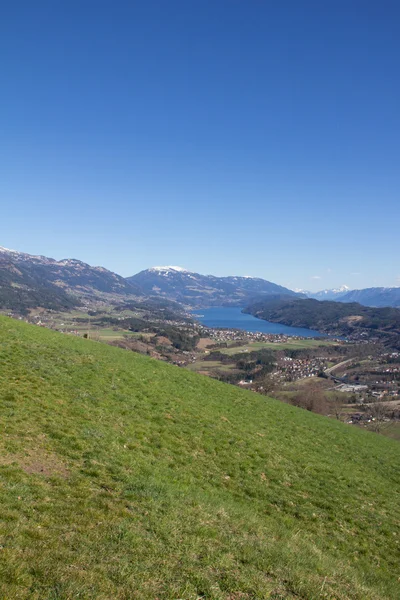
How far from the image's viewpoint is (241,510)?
33.5 ft

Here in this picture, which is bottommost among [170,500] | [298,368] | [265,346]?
[298,368]

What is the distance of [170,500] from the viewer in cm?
937

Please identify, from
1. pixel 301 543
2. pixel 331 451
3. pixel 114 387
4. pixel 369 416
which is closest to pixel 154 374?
pixel 114 387

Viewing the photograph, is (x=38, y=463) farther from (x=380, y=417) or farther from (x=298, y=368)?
(x=298, y=368)

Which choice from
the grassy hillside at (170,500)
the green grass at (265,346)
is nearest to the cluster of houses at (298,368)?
the green grass at (265,346)

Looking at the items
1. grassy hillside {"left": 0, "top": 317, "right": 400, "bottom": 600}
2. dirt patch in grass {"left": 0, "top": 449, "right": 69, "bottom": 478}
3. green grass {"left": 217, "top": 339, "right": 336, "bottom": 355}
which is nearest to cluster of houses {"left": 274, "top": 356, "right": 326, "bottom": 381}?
green grass {"left": 217, "top": 339, "right": 336, "bottom": 355}

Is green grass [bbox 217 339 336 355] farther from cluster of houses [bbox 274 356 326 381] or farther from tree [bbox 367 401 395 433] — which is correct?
tree [bbox 367 401 395 433]

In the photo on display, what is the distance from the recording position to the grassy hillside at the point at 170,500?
622 cm

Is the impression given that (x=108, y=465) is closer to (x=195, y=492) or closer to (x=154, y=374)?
(x=195, y=492)

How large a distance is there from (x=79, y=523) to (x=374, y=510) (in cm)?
1108

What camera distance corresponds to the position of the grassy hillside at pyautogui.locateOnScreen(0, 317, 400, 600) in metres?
6.22

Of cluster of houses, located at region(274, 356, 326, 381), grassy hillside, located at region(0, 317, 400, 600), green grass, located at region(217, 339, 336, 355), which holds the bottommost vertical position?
cluster of houses, located at region(274, 356, 326, 381)

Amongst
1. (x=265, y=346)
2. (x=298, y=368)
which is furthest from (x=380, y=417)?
(x=265, y=346)

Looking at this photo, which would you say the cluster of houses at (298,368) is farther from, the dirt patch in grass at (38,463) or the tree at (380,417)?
the dirt patch in grass at (38,463)
